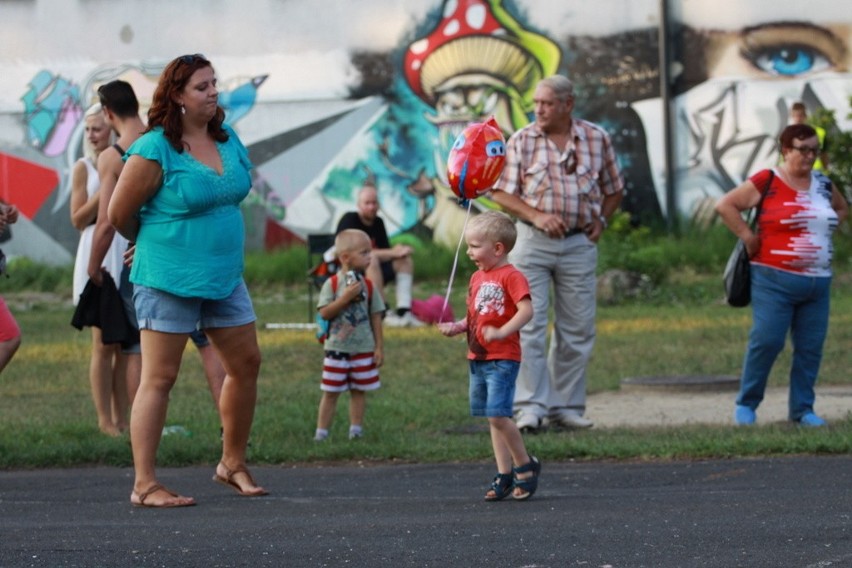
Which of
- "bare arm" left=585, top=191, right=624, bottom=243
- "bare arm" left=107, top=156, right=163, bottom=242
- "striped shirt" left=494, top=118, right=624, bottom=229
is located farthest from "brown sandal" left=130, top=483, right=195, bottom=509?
"bare arm" left=585, top=191, right=624, bottom=243

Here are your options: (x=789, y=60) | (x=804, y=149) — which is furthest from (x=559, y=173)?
(x=789, y=60)

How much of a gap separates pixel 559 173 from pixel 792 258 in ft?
4.78

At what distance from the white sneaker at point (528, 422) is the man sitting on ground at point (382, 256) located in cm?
195

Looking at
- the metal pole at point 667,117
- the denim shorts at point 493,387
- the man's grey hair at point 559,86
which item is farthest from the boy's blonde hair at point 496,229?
the metal pole at point 667,117

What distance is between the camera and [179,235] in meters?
7.09

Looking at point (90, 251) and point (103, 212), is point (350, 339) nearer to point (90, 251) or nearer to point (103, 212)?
point (90, 251)

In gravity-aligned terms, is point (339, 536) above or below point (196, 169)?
below

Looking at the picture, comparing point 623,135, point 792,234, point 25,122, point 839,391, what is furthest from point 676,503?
point 25,122

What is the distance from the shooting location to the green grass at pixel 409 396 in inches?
364

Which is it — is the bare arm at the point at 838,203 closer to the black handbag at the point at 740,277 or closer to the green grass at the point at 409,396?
the black handbag at the point at 740,277

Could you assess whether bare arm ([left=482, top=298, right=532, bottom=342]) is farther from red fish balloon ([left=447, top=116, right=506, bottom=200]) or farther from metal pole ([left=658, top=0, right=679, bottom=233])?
metal pole ([left=658, top=0, right=679, bottom=233])

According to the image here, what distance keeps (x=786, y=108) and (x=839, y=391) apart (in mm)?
12586

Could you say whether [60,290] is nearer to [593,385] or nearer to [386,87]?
[386,87]

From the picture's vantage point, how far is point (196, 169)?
7113 millimetres
